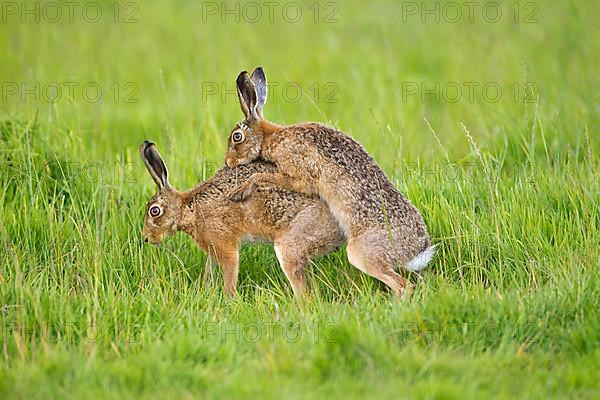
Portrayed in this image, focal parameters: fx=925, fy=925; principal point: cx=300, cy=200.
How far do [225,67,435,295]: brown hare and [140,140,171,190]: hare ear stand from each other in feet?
1.88

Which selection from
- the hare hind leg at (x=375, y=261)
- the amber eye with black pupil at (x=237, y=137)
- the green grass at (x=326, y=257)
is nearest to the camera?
the green grass at (x=326, y=257)

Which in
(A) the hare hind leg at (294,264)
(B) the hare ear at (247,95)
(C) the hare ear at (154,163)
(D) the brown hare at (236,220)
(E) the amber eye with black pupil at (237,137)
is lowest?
(A) the hare hind leg at (294,264)

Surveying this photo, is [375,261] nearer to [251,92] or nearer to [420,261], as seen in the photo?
[420,261]

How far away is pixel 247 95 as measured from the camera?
7629mm

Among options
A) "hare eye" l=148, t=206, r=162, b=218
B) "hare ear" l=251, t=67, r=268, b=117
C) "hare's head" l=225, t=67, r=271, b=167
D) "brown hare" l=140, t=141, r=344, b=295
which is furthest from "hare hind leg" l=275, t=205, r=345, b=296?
"hare ear" l=251, t=67, r=268, b=117

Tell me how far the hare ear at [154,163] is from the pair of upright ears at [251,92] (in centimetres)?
85

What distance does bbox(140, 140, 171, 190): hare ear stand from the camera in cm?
721

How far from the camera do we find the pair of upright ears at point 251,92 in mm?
7494

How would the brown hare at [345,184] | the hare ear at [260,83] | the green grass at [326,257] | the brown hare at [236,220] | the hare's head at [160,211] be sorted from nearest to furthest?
1. the green grass at [326,257]
2. the brown hare at [345,184]
3. the brown hare at [236,220]
4. the hare's head at [160,211]
5. the hare ear at [260,83]

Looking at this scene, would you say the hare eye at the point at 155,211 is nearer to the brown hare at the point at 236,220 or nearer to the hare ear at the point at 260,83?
the brown hare at the point at 236,220

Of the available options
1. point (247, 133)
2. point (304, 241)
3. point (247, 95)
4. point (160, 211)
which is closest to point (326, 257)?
point (304, 241)

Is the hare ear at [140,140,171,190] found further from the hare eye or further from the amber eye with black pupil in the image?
the amber eye with black pupil

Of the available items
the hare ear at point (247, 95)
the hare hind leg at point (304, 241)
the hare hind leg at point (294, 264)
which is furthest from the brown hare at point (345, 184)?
the hare hind leg at point (294, 264)

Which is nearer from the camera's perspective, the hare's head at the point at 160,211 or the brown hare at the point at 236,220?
the brown hare at the point at 236,220
